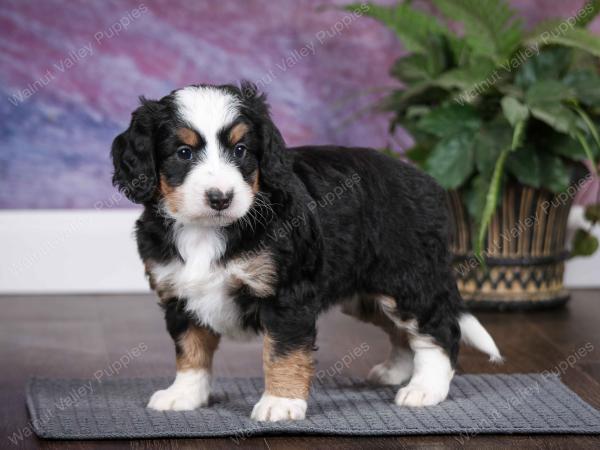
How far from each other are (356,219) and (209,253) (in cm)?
52

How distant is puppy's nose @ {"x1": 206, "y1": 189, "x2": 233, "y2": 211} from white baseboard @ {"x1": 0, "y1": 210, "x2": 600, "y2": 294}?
2.73 meters

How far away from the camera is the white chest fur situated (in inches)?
122

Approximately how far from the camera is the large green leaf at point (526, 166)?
16.3ft

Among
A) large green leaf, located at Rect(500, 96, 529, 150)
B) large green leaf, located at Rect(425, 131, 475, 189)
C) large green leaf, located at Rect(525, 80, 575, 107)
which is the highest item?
large green leaf, located at Rect(525, 80, 575, 107)

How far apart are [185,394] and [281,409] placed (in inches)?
14.9

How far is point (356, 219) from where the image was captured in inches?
132

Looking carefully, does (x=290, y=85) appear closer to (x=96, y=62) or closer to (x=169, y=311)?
(x=96, y=62)

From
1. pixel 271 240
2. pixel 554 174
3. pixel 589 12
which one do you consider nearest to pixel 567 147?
pixel 554 174

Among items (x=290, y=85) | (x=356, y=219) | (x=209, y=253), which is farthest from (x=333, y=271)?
(x=290, y=85)

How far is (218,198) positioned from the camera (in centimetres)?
288

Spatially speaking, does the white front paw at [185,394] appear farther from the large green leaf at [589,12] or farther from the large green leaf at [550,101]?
the large green leaf at [589,12]

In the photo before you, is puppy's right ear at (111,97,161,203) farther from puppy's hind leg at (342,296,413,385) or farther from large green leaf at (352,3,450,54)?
large green leaf at (352,3,450,54)

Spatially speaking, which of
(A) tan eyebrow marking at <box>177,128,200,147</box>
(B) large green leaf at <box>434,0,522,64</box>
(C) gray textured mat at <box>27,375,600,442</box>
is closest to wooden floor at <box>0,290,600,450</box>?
(C) gray textured mat at <box>27,375,600,442</box>

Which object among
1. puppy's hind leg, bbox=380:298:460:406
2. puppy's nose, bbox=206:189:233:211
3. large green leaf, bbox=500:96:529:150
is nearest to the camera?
puppy's nose, bbox=206:189:233:211
